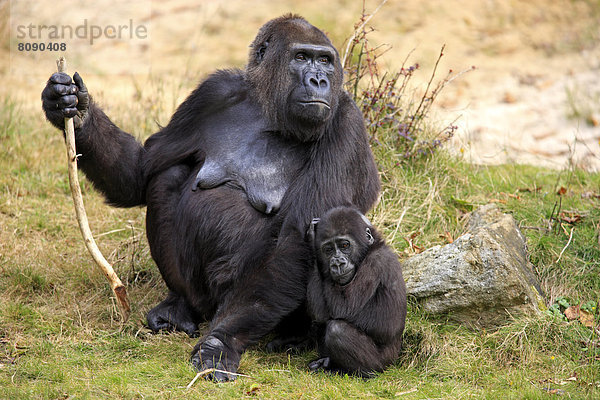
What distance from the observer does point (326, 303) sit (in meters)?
4.01

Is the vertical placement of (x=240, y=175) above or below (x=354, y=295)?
above

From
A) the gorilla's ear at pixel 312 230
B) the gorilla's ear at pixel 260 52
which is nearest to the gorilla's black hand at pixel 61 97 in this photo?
the gorilla's ear at pixel 260 52

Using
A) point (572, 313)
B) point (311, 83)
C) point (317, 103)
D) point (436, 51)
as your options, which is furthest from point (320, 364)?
point (436, 51)

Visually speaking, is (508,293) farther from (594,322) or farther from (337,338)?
(337,338)

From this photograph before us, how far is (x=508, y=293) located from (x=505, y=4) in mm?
9030

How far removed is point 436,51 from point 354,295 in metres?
7.75

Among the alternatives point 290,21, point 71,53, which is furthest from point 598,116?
point 71,53

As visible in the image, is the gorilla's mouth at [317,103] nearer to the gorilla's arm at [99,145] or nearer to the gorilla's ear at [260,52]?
the gorilla's ear at [260,52]

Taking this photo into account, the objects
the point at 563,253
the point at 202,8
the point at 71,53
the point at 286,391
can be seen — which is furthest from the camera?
the point at 202,8

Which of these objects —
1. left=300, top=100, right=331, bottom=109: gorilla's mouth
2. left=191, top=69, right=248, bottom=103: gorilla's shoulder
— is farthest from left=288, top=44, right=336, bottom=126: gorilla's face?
left=191, top=69, right=248, bottom=103: gorilla's shoulder

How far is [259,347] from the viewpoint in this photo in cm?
445

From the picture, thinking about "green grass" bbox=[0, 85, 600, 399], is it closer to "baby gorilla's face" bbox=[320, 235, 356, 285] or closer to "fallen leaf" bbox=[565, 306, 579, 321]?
"fallen leaf" bbox=[565, 306, 579, 321]

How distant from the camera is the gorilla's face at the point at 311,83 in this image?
4.16 meters

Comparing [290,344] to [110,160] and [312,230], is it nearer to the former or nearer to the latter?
[312,230]
